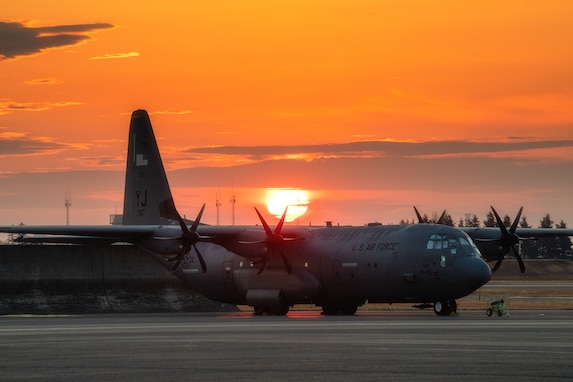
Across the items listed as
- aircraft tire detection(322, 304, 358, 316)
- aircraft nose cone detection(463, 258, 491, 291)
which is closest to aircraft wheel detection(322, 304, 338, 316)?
aircraft tire detection(322, 304, 358, 316)

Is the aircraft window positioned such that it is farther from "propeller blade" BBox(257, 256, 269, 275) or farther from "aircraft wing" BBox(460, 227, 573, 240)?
"propeller blade" BBox(257, 256, 269, 275)

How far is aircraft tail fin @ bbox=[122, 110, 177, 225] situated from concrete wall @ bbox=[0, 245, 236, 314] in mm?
2340

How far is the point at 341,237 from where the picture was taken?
53500 millimetres

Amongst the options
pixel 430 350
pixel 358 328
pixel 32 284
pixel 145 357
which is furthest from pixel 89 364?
pixel 32 284

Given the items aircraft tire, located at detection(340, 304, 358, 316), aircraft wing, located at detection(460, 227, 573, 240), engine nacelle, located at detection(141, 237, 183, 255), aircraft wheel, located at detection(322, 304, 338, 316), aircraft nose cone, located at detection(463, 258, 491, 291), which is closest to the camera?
aircraft nose cone, located at detection(463, 258, 491, 291)

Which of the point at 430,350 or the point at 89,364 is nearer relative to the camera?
the point at 89,364

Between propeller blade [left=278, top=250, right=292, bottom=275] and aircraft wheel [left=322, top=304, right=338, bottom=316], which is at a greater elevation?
propeller blade [left=278, top=250, right=292, bottom=275]

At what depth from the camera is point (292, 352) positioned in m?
25.3

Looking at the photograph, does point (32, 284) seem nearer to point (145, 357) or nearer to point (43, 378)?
point (145, 357)

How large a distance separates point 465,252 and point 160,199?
19.1 meters

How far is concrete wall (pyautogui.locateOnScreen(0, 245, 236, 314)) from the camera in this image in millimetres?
59094

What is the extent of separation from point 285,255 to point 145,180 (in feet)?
35.0

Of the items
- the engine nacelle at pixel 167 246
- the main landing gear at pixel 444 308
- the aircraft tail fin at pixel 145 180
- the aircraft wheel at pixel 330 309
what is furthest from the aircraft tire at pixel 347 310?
the aircraft tail fin at pixel 145 180

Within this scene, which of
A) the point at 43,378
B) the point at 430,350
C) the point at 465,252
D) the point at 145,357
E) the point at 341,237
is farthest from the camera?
the point at 341,237
